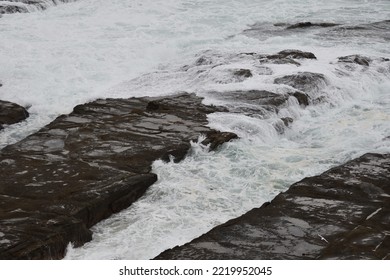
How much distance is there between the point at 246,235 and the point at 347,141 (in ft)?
10.8

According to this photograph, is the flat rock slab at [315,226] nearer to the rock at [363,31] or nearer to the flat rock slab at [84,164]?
the flat rock slab at [84,164]

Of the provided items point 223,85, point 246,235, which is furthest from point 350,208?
point 223,85

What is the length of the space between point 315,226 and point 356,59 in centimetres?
699

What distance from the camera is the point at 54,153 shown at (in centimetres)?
749

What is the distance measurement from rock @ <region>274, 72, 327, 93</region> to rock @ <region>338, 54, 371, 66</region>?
1.42 metres

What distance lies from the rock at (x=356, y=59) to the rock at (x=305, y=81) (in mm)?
1418

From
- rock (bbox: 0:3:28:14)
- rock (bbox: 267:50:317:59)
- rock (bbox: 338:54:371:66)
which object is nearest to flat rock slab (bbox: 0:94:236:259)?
rock (bbox: 267:50:317:59)

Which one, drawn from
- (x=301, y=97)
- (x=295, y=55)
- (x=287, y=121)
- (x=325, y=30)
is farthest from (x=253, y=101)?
(x=325, y=30)

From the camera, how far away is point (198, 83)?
10.8 metres

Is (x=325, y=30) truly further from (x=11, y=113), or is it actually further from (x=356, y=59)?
(x=11, y=113)

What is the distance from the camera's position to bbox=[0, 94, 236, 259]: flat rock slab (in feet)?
18.6

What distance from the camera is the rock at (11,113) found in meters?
9.15

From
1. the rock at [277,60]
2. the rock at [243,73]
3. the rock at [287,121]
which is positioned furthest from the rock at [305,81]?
the rock at [287,121]
